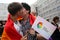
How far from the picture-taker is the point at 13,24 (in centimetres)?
234

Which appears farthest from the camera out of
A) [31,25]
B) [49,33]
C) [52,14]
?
[52,14]

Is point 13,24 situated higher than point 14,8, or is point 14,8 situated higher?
point 14,8

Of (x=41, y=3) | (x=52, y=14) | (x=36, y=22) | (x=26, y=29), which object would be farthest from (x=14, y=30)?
(x=41, y=3)

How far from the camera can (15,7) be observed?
2.28m

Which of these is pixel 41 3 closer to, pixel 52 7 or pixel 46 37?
pixel 52 7

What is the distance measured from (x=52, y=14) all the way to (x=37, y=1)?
4.99 feet

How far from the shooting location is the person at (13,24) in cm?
228

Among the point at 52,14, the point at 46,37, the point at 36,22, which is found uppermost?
the point at 36,22

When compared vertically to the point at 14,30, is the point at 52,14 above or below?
below

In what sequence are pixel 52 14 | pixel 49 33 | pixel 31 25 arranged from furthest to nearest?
pixel 52 14 < pixel 31 25 < pixel 49 33

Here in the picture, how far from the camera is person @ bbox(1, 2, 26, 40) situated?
2275 mm

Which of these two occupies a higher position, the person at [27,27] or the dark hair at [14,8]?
the dark hair at [14,8]

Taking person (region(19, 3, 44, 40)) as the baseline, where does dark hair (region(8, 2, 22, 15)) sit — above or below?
above

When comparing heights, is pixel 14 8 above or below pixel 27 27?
above
